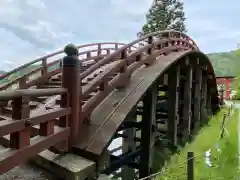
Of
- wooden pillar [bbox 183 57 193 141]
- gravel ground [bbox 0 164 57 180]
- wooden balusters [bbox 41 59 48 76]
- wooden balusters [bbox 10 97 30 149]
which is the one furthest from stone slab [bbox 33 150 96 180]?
wooden pillar [bbox 183 57 193 141]

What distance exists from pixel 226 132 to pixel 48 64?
6.04 meters

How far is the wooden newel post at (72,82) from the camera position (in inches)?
130

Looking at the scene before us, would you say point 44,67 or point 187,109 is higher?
point 44,67

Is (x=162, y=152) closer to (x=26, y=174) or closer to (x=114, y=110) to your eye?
(x=114, y=110)

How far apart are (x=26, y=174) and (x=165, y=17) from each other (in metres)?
22.8

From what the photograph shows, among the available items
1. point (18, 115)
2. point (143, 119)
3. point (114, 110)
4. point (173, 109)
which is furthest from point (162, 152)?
point (18, 115)

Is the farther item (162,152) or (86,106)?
(162,152)

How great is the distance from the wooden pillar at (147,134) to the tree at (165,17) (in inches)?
722

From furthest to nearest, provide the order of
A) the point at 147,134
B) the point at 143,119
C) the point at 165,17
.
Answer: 1. the point at 165,17
2. the point at 143,119
3. the point at 147,134

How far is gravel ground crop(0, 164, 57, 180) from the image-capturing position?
305 centimetres

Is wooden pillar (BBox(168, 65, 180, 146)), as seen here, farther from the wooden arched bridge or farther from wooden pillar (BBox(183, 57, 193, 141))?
wooden pillar (BBox(183, 57, 193, 141))

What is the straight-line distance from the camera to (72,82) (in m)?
3.31

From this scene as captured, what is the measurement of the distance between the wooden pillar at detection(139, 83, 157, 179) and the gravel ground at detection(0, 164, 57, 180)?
302 cm

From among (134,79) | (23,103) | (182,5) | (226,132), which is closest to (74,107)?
(23,103)
